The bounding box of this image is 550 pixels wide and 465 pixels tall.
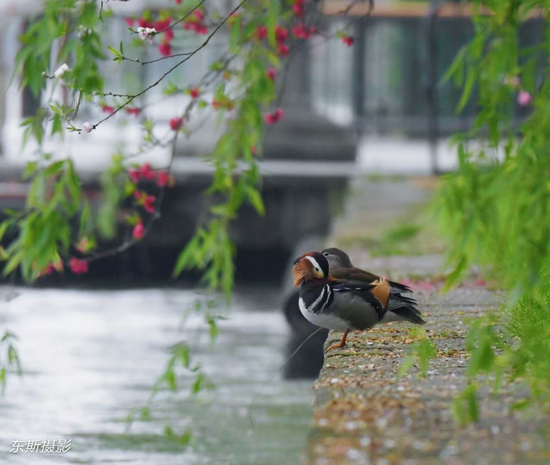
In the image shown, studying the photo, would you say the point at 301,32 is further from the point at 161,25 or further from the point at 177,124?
the point at 177,124

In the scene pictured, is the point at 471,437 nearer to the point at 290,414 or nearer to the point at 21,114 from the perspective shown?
the point at 290,414

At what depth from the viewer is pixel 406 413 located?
2861 millimetres

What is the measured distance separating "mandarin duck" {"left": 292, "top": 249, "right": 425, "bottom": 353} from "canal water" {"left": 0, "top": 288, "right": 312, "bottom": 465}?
60cm

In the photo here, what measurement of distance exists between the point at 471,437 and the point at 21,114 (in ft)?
38.4

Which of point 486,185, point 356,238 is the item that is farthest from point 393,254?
point 486,185

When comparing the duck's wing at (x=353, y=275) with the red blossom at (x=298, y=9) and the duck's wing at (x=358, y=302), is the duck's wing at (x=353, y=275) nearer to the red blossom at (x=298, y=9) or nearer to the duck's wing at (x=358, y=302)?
the duck's wing at (x=358, y=302)

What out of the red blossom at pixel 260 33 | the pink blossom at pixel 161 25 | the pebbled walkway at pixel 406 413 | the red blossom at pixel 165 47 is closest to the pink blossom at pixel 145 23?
the pink blossom at pixel 161 25

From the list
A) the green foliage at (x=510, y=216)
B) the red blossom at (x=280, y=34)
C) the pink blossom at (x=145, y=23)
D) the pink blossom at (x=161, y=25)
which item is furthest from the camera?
the red blossom at (x=280, y=34)

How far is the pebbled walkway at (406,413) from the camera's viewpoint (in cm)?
253

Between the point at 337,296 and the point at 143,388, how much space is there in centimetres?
305

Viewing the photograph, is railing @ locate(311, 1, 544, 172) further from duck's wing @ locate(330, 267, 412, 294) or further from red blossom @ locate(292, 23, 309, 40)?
duck's wing @ locate(330, 267, 412, 294)

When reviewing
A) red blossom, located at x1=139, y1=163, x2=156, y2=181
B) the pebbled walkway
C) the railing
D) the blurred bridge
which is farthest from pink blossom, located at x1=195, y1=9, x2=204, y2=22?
the railing

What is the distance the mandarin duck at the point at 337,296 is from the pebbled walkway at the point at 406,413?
124mm

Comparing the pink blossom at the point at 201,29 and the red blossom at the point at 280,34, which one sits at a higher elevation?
the pink blossom at the point at 201,29
